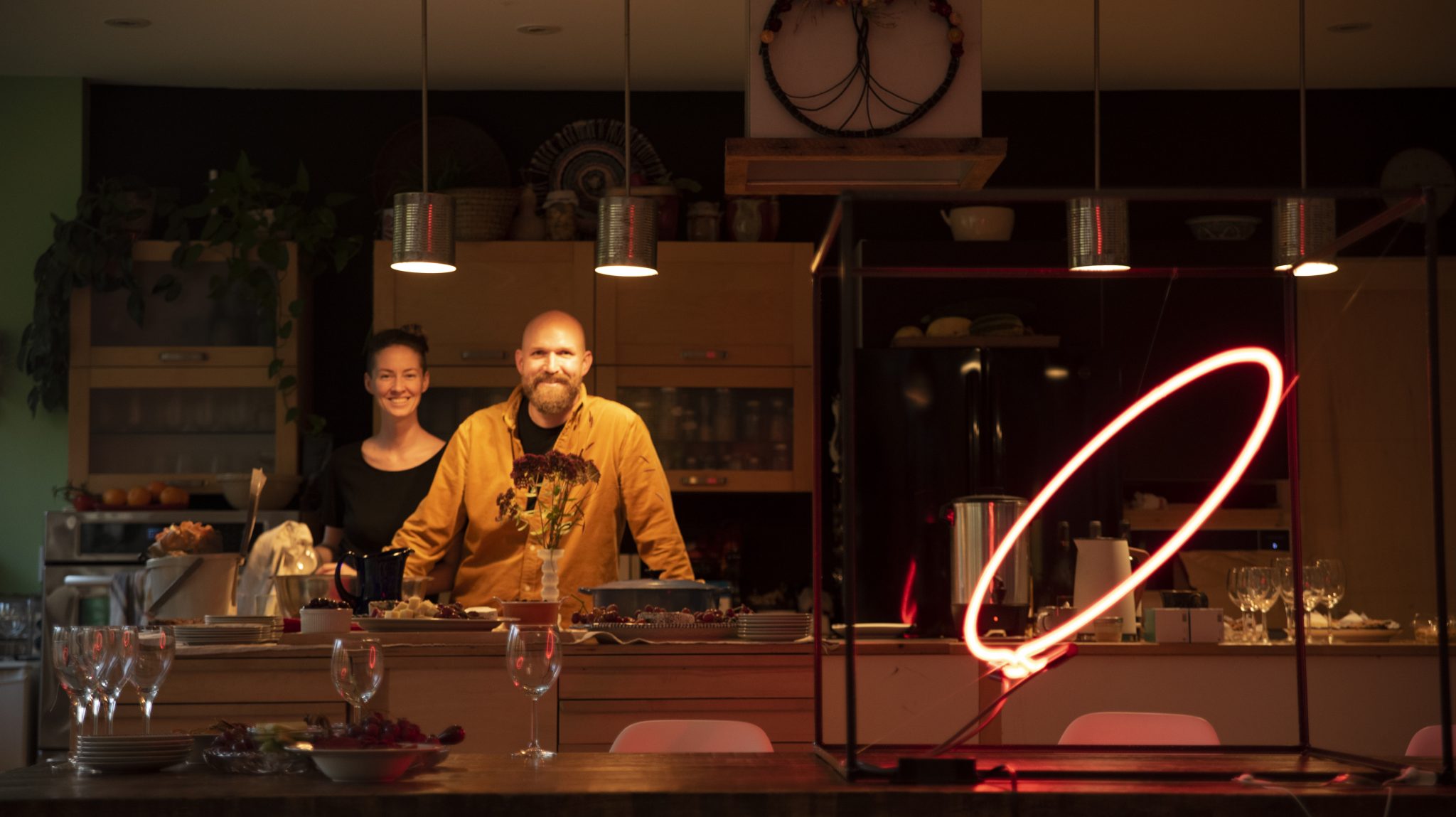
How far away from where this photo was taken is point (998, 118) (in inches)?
247

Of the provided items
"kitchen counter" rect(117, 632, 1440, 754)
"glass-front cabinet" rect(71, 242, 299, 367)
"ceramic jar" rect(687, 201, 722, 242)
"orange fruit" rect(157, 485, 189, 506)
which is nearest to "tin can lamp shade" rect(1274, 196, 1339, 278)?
"kitchen counter" rect(117, 632, 1440, 754)

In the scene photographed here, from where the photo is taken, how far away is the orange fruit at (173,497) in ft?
18.0

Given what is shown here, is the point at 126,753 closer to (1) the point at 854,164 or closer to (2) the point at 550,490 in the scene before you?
(2) the point at 550,490

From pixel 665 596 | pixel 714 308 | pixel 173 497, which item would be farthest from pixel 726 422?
pixel 665 596

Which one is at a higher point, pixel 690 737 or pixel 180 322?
pixel 180 322

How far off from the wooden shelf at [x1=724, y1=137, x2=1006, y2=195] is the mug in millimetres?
2247

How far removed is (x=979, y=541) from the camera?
11.9 ft

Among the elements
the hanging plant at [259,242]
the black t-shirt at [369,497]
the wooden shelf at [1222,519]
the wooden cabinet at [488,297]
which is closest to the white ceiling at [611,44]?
the hanging plant at [259,242]

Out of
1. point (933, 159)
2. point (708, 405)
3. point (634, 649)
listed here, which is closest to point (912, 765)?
point (634, 649)

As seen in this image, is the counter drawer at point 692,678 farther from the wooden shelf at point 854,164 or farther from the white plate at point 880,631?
the wooden shelf at point 854,164

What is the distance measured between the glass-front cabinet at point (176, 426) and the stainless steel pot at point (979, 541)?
120 inches

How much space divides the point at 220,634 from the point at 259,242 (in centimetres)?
278

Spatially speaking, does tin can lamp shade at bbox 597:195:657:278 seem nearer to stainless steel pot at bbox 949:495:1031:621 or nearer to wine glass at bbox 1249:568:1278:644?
stainless steel pot at bbox 949:495:1031:621

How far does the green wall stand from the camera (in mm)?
5938
